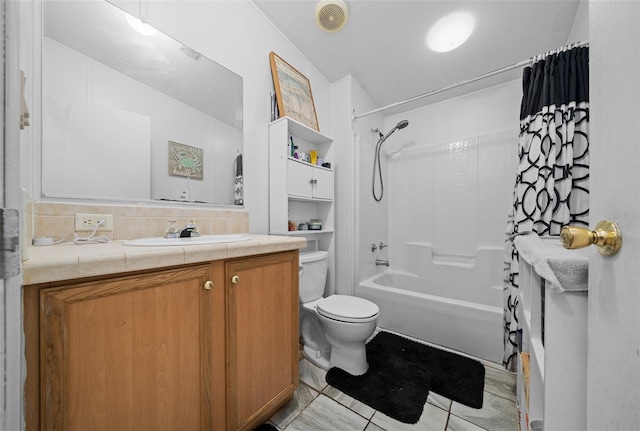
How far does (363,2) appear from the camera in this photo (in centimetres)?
149

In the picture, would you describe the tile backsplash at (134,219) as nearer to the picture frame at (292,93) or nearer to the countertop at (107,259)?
the countertop at (107,259)

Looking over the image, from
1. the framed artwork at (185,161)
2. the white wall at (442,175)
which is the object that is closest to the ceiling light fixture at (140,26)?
the framed artwork at (185,161)

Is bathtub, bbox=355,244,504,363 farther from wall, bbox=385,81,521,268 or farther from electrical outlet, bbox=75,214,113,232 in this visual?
electrical outlet, bbox=75,214,113,232

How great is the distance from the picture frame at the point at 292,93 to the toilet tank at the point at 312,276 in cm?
104

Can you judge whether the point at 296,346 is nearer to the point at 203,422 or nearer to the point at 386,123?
the point at 203,422

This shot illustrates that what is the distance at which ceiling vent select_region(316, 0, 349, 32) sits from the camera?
57.4 inches

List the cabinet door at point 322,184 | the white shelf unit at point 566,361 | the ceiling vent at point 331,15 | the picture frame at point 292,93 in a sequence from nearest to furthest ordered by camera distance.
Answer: the white shelf unit at point 566,361 → the ceiling vent at point 331,15 → the picture frame at point 292,93 → the cabinet door at point 322,184

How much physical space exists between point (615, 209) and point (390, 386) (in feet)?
4.65

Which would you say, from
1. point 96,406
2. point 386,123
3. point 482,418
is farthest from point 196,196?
point 386,123

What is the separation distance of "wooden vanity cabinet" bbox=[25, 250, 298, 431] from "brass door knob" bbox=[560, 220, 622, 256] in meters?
0.91

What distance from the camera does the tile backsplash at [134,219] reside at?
0.89m

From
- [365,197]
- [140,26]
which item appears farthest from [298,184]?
[140,26]

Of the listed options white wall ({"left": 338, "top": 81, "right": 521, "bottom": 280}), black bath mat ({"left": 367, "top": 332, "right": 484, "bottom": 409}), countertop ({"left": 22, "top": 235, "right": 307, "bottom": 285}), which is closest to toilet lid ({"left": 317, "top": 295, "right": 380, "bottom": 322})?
black bath mat ({"left": 367, "top": 332, "right": 484, "bottom": 409})

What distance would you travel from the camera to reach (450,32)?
167cm
